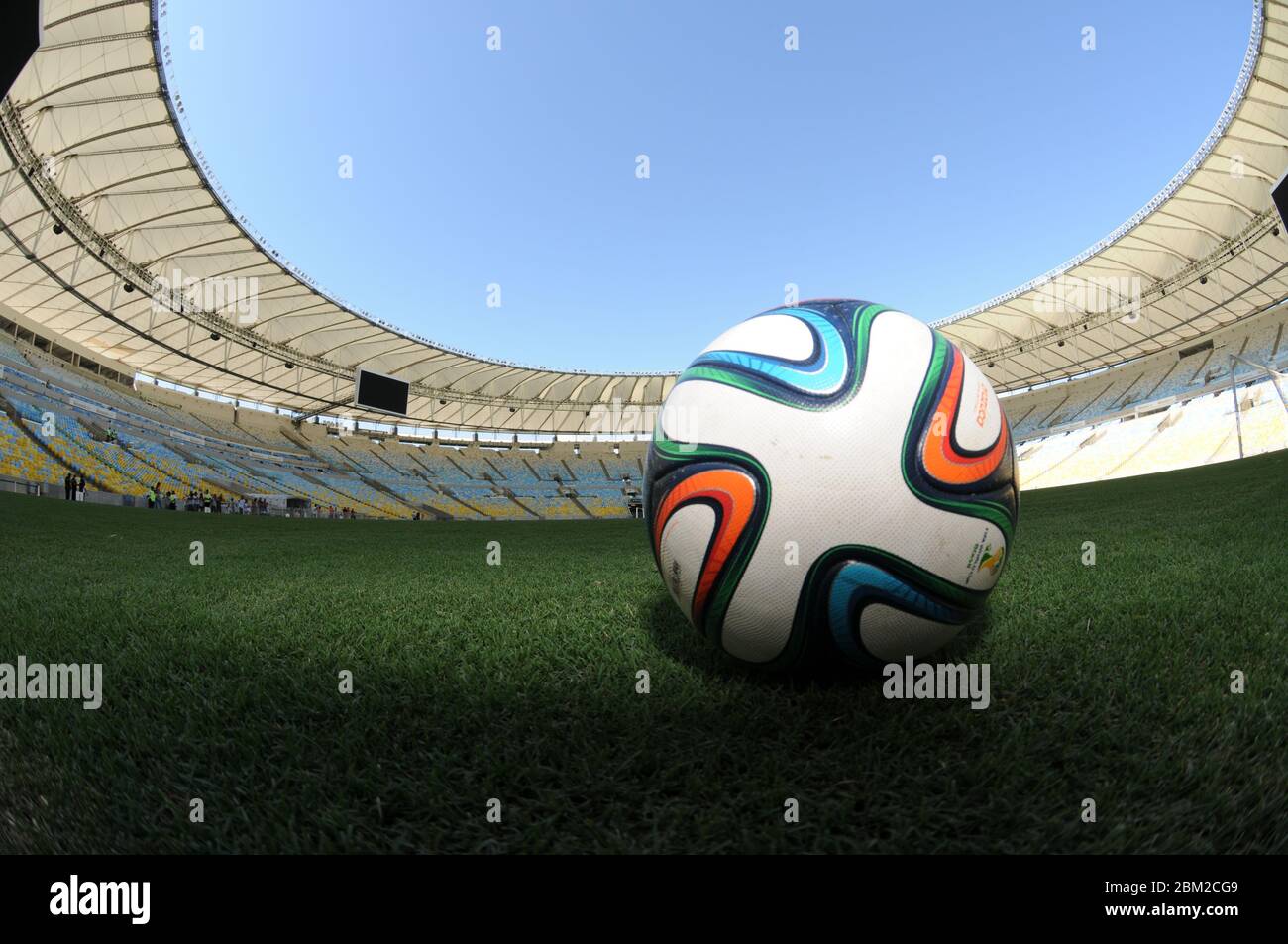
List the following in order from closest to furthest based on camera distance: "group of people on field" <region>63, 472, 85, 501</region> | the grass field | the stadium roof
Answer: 1. the grass field
2. the stadium roof
3. "group of people on field" <region>63, 472, 85, 501</region>

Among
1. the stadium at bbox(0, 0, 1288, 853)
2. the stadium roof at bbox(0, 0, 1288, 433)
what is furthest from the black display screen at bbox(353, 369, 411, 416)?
the stadium at bbox(0, 0, 1288, 853)

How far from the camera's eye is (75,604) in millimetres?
3578

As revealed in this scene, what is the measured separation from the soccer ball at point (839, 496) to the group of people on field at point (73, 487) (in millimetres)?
25496

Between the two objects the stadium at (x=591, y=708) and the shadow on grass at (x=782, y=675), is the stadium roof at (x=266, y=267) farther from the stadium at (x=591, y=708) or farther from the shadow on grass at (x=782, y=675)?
the shadow on grass at (x=782, y=675)

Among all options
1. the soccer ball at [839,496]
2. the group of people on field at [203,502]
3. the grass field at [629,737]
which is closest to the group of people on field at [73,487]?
the group of people on field at [203,502]

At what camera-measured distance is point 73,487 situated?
67.2 feet

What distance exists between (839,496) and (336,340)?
37.9 m

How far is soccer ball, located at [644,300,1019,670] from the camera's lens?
191 cm

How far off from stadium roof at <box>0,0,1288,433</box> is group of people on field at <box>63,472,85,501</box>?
8.75m

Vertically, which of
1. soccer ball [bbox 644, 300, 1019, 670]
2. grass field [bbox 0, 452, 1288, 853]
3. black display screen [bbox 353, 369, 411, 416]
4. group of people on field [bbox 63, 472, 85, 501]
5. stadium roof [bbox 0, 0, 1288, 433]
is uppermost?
stadium roof [bbox 0, 0, 1288, 433]

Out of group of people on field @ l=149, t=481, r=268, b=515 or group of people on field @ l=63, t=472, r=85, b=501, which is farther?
group of people on field @ l=149, t=481, r=268, b=515

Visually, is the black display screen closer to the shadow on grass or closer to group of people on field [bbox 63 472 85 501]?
group of people on field [bbox 63 472 85 501]

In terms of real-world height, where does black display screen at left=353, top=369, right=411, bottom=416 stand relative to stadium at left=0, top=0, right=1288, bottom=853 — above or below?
above

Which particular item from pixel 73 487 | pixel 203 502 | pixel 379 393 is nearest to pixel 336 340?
pixel 379 393
